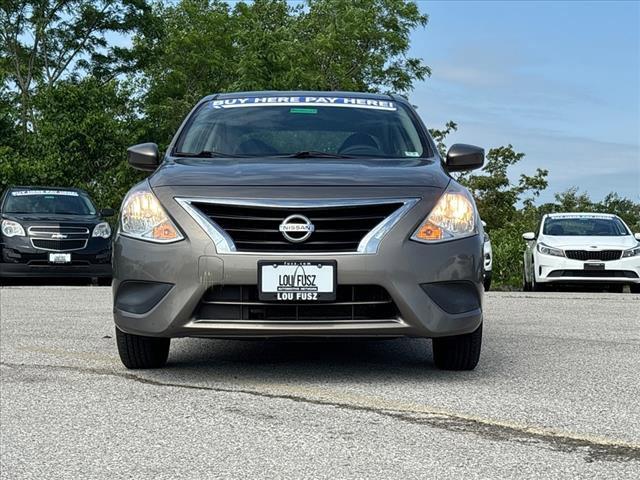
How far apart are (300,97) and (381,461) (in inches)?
154

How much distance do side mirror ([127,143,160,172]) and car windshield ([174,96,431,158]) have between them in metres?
0.15

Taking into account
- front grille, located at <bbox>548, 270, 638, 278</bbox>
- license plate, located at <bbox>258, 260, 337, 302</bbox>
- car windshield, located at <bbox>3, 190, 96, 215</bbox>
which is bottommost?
front grille, located at <bbox>548, 270, 638, 278</bbox>

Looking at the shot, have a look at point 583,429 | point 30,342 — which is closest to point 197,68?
point 30,342

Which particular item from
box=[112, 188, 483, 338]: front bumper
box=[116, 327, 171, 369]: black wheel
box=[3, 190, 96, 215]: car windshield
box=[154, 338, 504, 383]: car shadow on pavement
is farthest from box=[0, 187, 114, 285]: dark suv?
box=[112, 188, 483, 338]: front bumper

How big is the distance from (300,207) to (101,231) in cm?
1286

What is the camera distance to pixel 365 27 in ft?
167

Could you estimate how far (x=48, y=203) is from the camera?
62.8 feet

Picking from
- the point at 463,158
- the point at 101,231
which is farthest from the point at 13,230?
the point at 463,158

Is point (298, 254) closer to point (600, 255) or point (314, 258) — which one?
point (314, 258)

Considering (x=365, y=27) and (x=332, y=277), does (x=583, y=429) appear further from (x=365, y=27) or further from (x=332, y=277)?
(x=365, y=27)

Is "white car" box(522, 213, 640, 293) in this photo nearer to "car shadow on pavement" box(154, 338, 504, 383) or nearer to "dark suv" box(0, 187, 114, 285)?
"dark suv" box(0, 187, 114, 285)

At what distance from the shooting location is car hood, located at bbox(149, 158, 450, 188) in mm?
5934

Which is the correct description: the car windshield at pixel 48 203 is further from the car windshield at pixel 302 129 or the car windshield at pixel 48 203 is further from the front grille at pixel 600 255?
the car windshield at pixel 302 129

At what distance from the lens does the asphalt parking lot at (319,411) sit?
13.6ft
